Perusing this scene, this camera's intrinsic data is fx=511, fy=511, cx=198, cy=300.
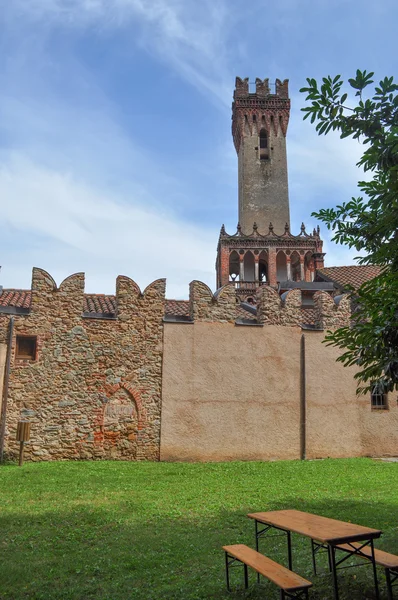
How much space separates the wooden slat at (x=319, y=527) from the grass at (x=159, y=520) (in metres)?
0.61

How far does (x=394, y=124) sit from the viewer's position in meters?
5.48

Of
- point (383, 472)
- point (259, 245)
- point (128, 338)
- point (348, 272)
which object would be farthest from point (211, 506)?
point (259, 245)

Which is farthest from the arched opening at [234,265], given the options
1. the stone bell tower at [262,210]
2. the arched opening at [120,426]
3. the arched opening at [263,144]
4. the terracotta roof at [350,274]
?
the arched opening at [120,426]

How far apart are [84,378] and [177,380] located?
8.09 feet

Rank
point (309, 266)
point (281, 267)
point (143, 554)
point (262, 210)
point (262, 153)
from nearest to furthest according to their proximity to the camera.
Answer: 1. point (143, 554)
2. point (309, 266)
3. point (281, 267)
4. point (262, 210)
5. point (262, 153)

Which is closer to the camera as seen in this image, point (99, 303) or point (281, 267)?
point (99, 303)

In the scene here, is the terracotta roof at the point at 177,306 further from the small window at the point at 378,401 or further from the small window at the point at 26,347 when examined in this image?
the small window at the point at 378,401

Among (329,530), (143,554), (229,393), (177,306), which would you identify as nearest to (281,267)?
(177,306)

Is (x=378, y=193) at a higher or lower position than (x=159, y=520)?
higher

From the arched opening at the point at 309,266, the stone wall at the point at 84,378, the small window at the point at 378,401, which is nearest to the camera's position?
the stone wall at the point at 84,378

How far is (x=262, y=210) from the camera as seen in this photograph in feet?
169

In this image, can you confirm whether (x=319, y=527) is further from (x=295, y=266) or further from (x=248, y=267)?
(x=295, y=266)

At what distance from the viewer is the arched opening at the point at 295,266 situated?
48625 millimetres

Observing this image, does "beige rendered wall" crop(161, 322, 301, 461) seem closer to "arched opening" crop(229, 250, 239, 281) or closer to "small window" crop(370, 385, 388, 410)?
"small window" crop(370, 385, 388, 410)
